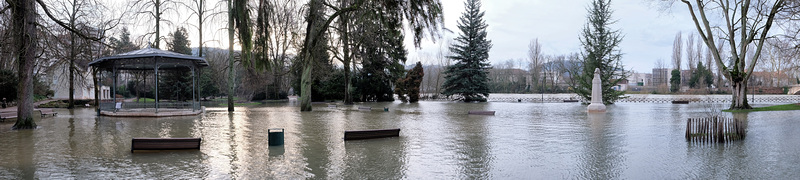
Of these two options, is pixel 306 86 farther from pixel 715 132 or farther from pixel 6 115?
pixel 715 132

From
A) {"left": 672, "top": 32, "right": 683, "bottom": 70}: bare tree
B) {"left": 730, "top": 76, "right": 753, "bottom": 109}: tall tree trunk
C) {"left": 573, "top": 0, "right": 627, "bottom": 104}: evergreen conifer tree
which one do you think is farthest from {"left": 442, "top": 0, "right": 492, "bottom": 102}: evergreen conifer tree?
{"left": 672, "top": 32, "right": 683, "bottom": 70}: bare tree

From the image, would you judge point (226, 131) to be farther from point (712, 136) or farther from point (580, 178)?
point (712, 136)

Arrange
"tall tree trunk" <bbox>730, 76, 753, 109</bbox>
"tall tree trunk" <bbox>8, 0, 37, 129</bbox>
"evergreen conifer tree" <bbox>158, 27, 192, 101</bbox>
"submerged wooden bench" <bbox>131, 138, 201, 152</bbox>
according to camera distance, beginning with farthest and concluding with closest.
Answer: "evergreen conifer tree" <bbox>158, 27, 192, 101</bbox>
"tall tree trunk" <bbox>730, 76, 753, 109</bbox>
"tall tree trunk" <bbox>8, 0, 37, 129</bbox>
"submerged wooden bench" <bbox>131, 138, 201, 152</bbox>

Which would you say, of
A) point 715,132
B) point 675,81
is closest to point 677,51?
point 675,81

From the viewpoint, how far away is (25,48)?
13039 millimetres

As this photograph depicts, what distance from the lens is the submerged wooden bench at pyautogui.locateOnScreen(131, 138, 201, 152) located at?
29.8 ft

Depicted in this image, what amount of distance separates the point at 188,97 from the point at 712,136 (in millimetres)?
42690

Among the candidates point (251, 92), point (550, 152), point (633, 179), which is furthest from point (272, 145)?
point (251, 92)

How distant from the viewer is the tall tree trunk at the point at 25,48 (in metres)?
12.9

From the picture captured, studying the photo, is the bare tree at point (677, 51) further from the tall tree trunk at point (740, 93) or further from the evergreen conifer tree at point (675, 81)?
the tall tree trunk at point (740, 93)

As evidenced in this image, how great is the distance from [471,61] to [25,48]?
37.6m

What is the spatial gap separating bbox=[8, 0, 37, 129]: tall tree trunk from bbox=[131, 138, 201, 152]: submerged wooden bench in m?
6.81

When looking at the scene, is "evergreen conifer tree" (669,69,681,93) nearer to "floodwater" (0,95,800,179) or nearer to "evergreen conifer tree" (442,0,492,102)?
"evergreen conifer tree" (442,0,492,102)

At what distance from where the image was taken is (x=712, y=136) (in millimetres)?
10922
